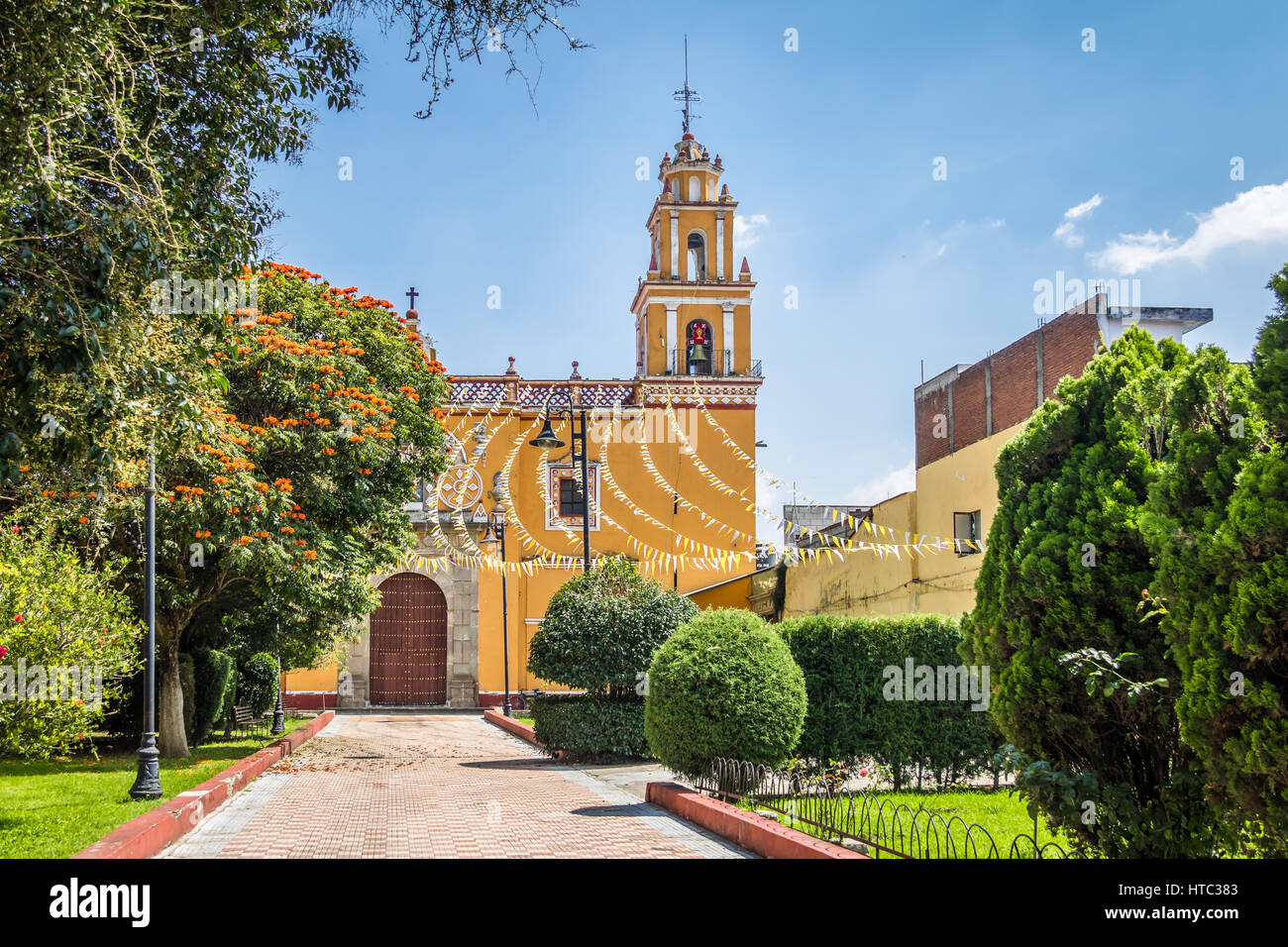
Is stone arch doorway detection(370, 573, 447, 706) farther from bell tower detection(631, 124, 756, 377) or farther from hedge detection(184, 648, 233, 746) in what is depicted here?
A: hedge detection(184, 648, 233, 746)

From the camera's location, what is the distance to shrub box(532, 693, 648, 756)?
54.0 feet

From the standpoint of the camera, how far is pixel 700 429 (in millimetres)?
33656

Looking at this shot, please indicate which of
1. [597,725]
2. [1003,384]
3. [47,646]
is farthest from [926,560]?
[47,646]

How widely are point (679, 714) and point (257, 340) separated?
8.33 meters

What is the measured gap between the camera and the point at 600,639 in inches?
640

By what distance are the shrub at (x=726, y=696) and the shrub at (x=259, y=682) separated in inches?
643

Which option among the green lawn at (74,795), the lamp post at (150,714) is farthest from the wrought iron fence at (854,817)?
the lamp post at (150,714)

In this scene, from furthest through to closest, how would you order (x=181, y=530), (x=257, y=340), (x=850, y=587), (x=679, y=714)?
(x=850, y=587) → (x=257, y=340) → (x=181, y=530) → (x=679, y=714)

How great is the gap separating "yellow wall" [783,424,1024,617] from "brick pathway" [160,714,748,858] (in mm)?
6609

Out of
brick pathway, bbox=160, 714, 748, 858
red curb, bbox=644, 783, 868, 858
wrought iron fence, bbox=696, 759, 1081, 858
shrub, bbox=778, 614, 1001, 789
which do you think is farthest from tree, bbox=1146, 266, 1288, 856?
shrub, bbox=778, 614, 1001, 789

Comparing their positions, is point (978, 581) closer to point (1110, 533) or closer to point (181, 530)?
point (1110, 533)
